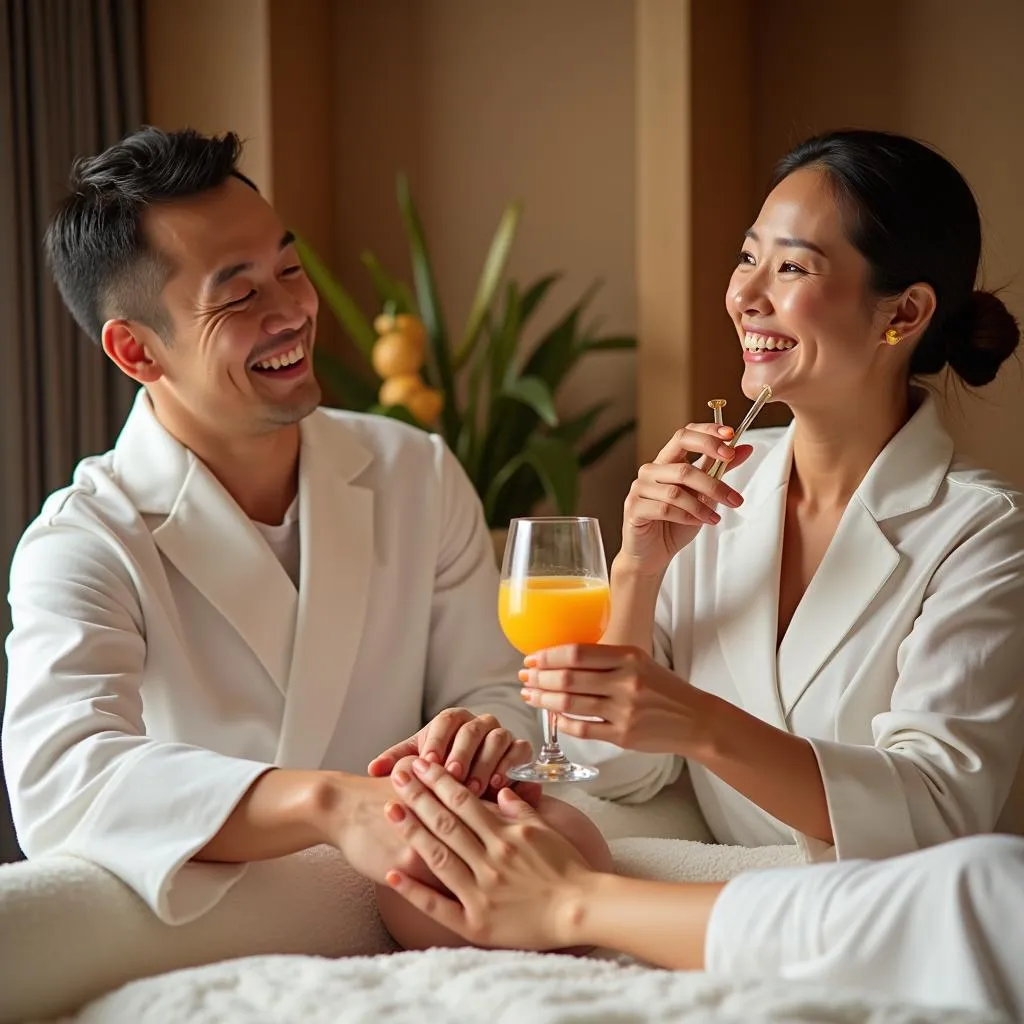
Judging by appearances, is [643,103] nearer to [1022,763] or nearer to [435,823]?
[1022,763]

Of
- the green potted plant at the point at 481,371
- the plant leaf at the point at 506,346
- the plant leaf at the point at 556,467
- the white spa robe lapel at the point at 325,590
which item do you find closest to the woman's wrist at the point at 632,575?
the white spa robe lapel at the point at 325,590

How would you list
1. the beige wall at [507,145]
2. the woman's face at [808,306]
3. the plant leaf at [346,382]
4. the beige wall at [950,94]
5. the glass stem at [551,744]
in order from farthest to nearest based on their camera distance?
the beige wall at [507,145] < the plant leaf at [346,382] < the beige wall at [950,94] < the woman's face at [808,306] < the glass stem at [551,744]

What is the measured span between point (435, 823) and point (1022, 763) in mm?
1740

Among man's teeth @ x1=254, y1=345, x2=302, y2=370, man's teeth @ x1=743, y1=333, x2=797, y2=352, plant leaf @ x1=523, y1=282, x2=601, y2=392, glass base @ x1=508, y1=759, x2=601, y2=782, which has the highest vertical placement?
man's teeth @ x1=743, y1=333, x2=797, y2=352

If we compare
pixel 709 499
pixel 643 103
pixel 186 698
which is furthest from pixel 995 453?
pixel 186 698

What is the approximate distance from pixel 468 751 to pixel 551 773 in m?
0.16

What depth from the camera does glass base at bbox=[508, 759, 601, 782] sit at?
65.6 inches

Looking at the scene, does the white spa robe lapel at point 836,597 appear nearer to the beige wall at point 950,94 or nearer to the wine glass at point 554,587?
the wine glass at point 554,587

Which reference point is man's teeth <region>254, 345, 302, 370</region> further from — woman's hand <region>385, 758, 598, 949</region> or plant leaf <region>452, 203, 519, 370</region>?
plant leaf <region>452, 203, 519, 370</region>

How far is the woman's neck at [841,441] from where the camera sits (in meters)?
2.06

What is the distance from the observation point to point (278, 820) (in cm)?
174

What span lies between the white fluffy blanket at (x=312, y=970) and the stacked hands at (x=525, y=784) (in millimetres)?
123

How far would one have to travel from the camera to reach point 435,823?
1700 mm

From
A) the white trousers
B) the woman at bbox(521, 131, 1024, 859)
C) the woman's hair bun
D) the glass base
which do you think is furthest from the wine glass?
the woman's hair bun
